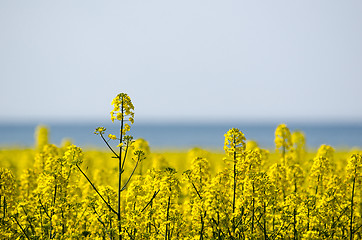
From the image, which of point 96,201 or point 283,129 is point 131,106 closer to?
point 96,201

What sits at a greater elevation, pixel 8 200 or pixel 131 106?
pixel 131 106

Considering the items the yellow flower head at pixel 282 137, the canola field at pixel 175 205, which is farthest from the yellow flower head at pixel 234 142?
the yellow flower head at pixel 282 137

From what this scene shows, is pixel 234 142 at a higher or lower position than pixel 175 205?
higher

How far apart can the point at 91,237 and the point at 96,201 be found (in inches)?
28.6

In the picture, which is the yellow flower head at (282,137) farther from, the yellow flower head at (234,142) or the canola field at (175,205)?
the yellow flower head at (234,142)

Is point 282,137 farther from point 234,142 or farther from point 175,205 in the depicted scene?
point 175,205

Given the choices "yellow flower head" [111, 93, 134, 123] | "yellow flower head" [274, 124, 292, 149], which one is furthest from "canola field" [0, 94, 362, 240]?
"yellow flower head" [274, 124, 292, 149]

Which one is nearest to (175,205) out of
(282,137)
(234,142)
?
(234,142)

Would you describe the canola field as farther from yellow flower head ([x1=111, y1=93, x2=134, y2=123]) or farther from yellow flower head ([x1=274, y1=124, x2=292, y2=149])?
yellow flower head ([x1=274, y1=124, x2=292, y2=149])

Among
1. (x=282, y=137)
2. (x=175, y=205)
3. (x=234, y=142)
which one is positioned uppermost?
(x=282, y=137)

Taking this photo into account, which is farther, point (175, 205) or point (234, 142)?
point (175, 205)

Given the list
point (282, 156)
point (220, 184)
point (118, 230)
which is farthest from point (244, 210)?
point (282, 156)

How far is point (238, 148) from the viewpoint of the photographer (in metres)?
9.18

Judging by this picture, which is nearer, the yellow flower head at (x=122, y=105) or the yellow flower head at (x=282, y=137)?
the yellow flower head at (x=122, y=105)
